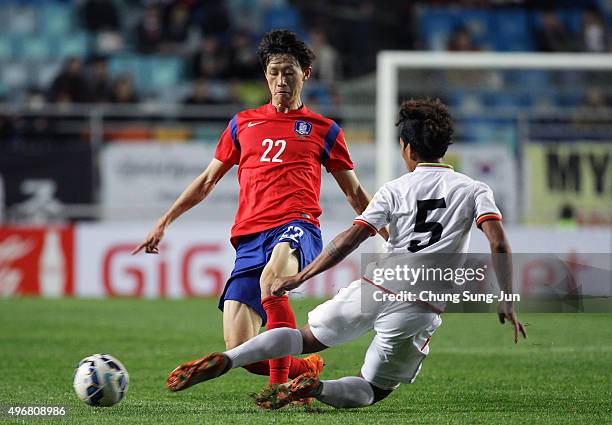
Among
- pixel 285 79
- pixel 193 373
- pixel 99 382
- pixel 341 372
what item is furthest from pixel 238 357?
pixel 341 372

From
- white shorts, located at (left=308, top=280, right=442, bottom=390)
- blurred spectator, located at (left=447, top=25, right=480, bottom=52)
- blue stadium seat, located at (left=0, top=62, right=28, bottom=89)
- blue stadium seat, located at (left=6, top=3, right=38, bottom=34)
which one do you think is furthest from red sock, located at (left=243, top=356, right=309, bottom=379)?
blue stadium seat, located at (left=6, top=3, right=38, bottom=34)

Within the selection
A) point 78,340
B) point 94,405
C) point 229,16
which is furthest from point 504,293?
point 229,16

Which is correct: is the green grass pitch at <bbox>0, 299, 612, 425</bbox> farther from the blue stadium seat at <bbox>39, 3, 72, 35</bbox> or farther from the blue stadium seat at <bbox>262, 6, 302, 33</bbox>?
the blue stadium seat at <bbox>262, 6, 302, 33</bbox>

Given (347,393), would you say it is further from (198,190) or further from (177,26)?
(177,26)

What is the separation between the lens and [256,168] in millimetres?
6766

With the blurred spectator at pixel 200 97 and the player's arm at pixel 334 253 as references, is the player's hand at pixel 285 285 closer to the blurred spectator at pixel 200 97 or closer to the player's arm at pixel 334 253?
the player's arm at pixel 334 253

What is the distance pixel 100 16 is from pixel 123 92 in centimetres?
313

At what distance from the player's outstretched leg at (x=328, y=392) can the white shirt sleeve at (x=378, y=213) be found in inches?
32.2

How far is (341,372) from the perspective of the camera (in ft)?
27.4

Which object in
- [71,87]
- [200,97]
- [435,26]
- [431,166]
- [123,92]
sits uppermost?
[435,26]

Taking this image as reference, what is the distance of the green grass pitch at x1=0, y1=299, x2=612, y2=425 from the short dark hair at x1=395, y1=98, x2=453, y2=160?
39.4 inches

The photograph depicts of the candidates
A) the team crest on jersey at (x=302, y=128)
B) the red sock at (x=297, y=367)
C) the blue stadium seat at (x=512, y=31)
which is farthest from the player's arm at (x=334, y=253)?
the blue stadium seat at (x=512, y=31)

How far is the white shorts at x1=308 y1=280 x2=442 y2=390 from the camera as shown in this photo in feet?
18.7

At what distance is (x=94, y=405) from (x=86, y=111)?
11.0 meters
